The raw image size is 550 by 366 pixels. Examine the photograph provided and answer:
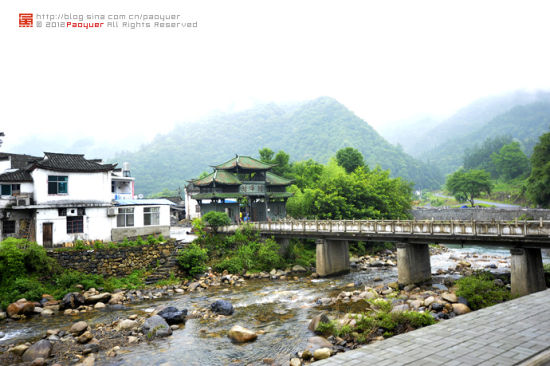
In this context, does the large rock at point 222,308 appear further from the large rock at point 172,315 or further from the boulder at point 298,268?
the boulder at point 298,268

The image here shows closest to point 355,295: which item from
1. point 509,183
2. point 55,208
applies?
point 55,208

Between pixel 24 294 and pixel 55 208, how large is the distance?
7.97 meters

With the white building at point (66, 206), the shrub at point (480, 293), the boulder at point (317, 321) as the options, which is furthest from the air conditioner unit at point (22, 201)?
the shrub at point (480, 293)

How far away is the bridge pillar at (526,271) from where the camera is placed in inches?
766

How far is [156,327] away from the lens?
17.6 m

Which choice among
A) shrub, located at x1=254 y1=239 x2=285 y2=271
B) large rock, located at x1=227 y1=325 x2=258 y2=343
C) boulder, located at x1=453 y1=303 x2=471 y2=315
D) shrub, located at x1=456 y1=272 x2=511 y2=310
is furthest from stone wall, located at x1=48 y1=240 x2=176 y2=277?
shrub, located at x1=456 y1=272 x2=511 y2=310

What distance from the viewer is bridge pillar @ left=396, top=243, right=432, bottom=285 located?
83.3 feet

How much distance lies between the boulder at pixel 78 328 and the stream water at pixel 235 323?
1.38 m

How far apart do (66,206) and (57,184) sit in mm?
2067

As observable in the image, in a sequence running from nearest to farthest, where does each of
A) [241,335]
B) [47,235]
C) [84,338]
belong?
1. [241,335]
2. [84,338]
3. [47,235]

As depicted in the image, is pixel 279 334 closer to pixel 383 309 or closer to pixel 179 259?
pixel 383 309

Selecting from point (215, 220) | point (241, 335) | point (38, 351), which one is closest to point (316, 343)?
point (241, 335)

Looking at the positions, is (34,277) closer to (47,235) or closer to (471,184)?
(47,235)

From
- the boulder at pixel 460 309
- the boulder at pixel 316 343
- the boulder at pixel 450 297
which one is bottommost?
the boulder at pixel 316 343
